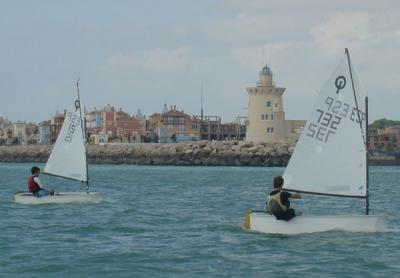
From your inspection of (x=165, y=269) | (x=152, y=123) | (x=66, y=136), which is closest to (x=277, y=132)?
(x=152, y=123)

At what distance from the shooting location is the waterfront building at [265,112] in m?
121

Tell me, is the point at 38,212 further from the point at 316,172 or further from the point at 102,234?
the point at 316,172

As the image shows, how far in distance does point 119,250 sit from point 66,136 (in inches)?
608

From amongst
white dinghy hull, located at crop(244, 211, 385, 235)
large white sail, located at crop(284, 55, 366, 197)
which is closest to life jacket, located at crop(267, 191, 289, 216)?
white dinghy hull, located at crop(244, 211, 385, 235)

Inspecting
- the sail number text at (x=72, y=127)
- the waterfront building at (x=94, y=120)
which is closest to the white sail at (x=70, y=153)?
the sail number text at (x=72, y=127)

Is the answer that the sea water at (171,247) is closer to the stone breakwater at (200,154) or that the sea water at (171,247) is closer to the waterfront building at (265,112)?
the stone breakwater at (200,154)

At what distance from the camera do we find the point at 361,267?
1903cm

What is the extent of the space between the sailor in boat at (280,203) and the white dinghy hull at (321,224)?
19 cm

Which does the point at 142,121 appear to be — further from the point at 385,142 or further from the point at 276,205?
the point at 276,205

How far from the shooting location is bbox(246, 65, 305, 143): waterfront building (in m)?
121

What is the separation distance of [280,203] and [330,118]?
98.9 inches

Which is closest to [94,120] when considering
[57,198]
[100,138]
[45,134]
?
[45,134]

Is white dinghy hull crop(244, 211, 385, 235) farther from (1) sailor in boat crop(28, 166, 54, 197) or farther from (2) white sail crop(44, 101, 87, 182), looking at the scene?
(2) white sail crop(44, 101, 87, 182)

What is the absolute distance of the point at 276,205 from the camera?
2209 cm
